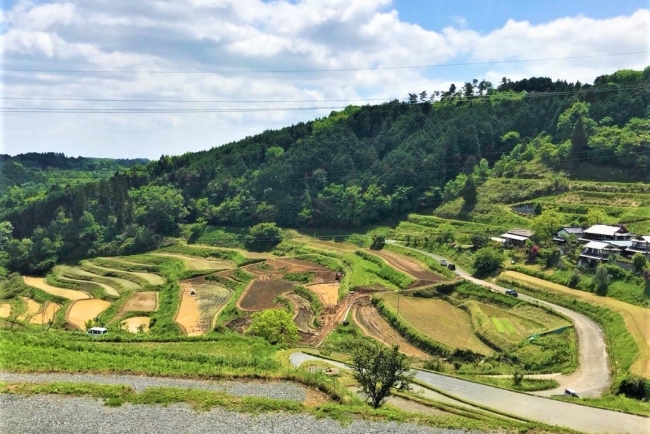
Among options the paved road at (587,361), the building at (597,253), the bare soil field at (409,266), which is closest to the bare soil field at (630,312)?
the paved road at (587,361)

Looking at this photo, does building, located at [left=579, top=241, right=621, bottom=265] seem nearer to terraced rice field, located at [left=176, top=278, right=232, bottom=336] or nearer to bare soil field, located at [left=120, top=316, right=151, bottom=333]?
terraced rice field, located at [left=176, top=278, right=232, bottom=336]

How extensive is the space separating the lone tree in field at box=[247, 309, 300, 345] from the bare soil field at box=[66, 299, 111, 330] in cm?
1988

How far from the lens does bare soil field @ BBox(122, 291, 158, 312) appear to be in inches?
1973

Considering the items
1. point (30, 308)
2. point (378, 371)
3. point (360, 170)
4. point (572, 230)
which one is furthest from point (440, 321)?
point (360, 170)

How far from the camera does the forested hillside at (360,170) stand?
2955 inches

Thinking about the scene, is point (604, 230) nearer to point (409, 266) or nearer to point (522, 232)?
point (522, 232)

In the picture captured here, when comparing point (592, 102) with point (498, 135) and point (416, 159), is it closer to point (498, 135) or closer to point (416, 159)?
point (498, 135)

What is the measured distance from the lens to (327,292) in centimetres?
4969

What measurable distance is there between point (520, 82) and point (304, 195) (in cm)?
6103

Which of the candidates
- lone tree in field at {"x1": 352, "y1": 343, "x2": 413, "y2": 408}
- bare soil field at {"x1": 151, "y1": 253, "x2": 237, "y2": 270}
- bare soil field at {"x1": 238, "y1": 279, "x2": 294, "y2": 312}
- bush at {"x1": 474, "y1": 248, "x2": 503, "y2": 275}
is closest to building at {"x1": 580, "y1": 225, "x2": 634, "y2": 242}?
bush at {"x1": 474, "y1": 248, "x2": 503, "y2": 275}

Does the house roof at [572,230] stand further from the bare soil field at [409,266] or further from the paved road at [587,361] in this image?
the bare soil field at [409,266]

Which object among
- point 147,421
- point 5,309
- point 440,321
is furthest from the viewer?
point 5,309

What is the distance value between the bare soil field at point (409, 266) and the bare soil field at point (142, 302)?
25820mm

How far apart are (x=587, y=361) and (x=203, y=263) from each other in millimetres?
50164
